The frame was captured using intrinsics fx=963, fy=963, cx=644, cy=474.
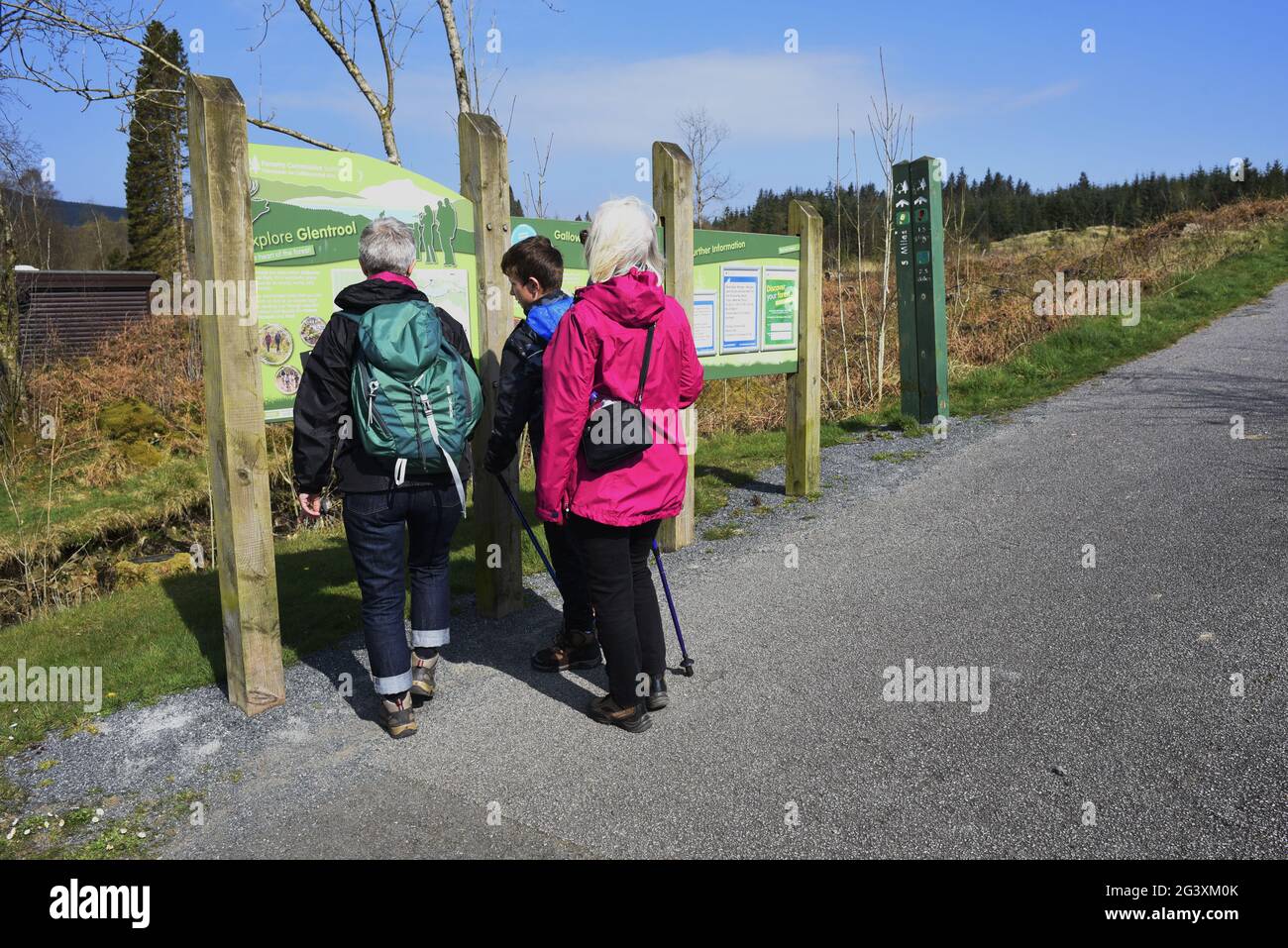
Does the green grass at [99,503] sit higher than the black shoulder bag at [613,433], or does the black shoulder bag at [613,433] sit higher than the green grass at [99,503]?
the black shoulder bag at [613,433]

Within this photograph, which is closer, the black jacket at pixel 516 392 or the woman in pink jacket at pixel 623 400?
the woman in pink jacket at pixel 623 400

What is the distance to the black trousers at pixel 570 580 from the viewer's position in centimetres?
502

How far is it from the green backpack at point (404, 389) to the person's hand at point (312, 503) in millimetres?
302

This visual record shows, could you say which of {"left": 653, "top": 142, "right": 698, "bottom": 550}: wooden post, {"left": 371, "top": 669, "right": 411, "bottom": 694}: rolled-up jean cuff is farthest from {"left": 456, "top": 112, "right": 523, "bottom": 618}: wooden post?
{"left": 653, "top": 142, "right": 698, "bottom": 550}: wooden post

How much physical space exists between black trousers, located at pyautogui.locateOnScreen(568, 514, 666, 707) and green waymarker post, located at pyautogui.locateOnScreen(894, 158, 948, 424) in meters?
7.56

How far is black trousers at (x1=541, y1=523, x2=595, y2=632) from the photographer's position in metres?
5.02

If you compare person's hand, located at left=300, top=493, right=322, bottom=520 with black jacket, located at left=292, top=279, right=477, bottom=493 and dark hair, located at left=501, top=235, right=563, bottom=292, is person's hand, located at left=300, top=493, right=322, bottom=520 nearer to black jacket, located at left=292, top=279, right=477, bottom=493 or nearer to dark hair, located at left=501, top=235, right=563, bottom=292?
black jacket, located at left=292, top=279, right=477, bottom=493

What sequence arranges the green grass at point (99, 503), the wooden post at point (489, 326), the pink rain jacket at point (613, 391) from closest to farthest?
the pink rain jacket at point (613, 391) < the wooden post at point (489, 326) < the green grass at point (99, 503)

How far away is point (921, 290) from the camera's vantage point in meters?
11.0

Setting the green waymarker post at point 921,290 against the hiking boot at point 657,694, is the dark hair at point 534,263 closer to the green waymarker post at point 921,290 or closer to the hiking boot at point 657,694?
the hiking boot at point 657,694

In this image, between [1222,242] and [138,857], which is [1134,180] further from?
[138,857]
